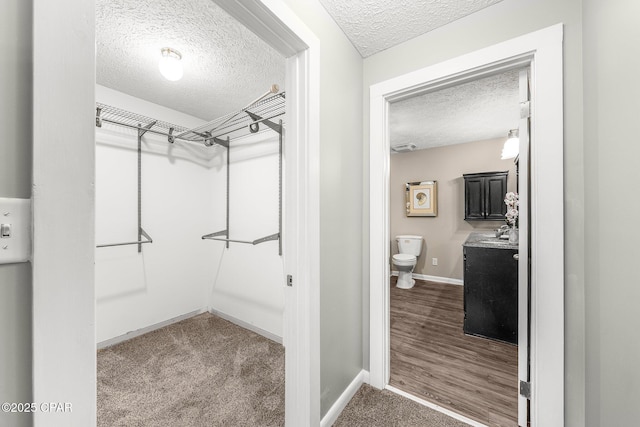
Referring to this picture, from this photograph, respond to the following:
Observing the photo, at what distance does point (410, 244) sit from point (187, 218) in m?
3.60

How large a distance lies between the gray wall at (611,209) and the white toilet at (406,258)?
2987 millimetres

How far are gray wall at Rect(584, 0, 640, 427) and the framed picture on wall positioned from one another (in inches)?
135

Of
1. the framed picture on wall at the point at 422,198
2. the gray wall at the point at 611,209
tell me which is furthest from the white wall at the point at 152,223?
the framed picture on wall at the point at 422,198

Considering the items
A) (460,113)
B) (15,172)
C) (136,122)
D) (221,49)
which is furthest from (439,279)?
(15,172)

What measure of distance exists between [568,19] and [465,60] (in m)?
0.43

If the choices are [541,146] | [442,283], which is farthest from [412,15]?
[442,283]

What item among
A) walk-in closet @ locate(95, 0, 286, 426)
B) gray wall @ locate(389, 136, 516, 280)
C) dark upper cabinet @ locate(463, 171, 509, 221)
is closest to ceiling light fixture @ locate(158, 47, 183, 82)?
walk-in closet @ locate(95, 0, 286, 426)

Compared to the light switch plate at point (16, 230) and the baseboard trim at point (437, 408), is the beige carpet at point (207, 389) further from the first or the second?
the light switch plate at point (16, 230)

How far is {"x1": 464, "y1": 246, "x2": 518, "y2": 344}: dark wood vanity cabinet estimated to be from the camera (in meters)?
2.31

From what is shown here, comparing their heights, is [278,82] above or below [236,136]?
above

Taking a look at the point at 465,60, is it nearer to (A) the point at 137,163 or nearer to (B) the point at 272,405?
(B) the point at 272,405

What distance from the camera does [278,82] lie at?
2160 mm

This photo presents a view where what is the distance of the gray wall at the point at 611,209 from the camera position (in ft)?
2.64

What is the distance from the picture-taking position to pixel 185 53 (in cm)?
175
